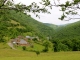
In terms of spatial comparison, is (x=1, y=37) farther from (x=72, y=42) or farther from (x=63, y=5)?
(x=72, y=42)

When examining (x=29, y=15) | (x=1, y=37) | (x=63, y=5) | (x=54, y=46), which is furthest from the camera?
(x=54, y=46)

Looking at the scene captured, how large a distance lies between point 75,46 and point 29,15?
82283 mm

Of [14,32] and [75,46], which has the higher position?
[14,32]

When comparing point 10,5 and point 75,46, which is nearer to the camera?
point 10,5

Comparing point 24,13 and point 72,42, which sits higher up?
point 24,13

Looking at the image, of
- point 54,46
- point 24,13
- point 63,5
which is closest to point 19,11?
point 24,13

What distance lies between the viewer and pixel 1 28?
13.9m

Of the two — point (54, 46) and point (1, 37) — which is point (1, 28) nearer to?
point (1, 37)

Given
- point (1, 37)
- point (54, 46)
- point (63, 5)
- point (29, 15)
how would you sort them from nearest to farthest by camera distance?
point (29, 15) → point (63, 5) → point (1, 37) → point (54, 46)

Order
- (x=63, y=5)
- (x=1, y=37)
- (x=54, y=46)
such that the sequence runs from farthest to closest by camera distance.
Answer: (x=54, y=46)
(x=1, y=37)
(x=63, y=5)

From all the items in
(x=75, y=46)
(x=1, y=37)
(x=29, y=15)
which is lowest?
(x=75, y=46)

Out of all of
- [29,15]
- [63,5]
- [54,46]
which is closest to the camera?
[29,15]

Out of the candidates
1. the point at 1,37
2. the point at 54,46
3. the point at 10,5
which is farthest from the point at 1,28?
the point at 54,46

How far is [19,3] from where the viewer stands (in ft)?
35.6
